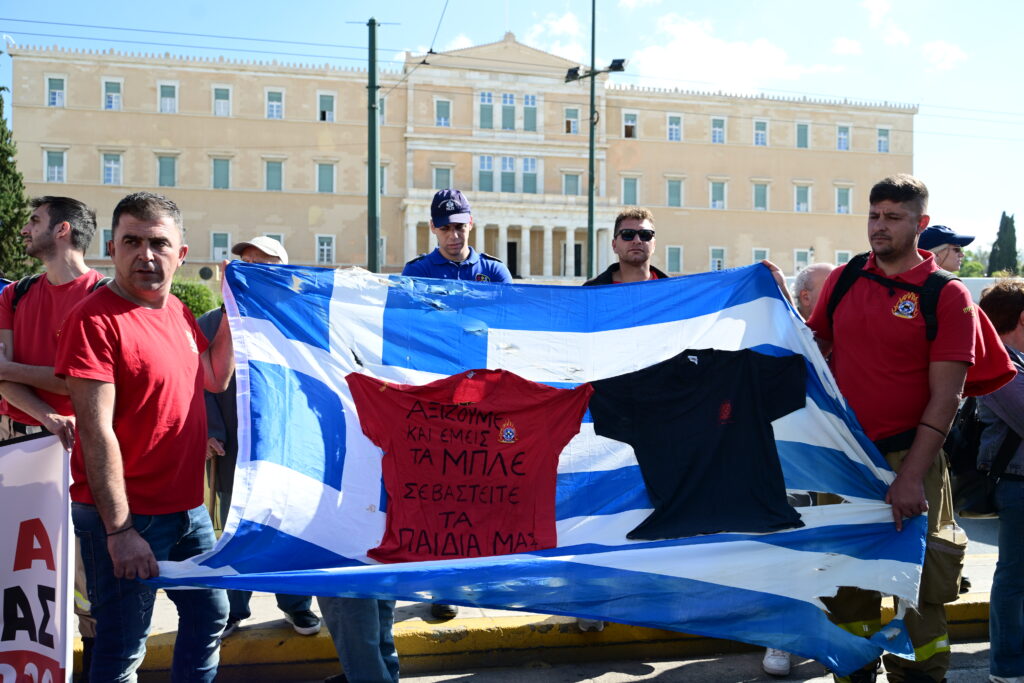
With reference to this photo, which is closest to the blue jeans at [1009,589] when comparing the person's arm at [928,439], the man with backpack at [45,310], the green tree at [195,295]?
the person's arm at [928,439]

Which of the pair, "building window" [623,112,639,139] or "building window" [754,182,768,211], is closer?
"building window" [623,112,639,139]

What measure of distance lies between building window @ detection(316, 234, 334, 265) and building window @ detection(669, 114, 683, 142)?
2039 centimetres

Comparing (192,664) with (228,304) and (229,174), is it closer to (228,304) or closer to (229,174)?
(228,304)

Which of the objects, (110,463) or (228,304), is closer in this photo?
(110,463)

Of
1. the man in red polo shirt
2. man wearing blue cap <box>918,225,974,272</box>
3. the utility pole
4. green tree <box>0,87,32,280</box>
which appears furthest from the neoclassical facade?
the man in red polo shirt

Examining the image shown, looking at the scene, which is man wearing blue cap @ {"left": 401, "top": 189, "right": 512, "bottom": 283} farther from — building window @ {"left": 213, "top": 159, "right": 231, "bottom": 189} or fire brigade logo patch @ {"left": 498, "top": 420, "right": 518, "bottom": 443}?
building window @ {"left": 213, "top": 159, "right": 231, "bottom": 189}

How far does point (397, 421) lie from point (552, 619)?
1.70 m

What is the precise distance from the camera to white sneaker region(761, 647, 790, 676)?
13.6ft

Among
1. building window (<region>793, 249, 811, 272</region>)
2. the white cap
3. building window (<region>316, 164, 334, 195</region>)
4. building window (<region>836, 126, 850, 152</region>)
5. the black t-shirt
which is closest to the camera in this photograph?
the black t-shirt

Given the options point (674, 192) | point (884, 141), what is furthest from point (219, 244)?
point (884, 141)

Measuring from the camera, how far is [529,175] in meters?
50.2

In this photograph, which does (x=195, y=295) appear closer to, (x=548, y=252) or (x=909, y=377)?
(x=548, y=252)

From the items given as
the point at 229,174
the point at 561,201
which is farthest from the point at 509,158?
the point at 229,174

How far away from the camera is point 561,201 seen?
50031mm
